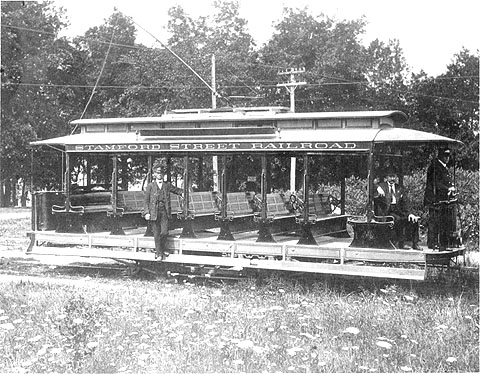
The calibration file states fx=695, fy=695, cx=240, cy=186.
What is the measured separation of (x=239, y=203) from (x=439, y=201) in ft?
13.6

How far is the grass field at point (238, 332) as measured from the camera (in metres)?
6.30

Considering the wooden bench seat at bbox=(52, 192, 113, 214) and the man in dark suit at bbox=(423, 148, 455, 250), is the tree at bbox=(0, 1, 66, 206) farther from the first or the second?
the man in dark suit at bbox=(423, 148, 455, 250)

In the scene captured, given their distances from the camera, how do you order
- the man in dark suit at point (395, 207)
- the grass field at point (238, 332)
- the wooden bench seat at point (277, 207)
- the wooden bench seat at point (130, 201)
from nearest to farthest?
1. the grass field at point (238, 332)
2. the man in dark suit at point (395, 207)
3. the wooden bench seat at point (277, 207)
4. the wooden bench seat at point (130, 201)

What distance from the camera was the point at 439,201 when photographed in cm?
1077

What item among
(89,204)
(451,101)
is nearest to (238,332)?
(89,204)

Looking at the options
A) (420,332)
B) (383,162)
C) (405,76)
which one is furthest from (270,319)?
(405,76)

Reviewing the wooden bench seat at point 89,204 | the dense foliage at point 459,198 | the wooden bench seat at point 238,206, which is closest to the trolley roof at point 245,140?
the wooden bench seat at point 89,204

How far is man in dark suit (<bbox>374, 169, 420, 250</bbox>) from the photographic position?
1091 cm

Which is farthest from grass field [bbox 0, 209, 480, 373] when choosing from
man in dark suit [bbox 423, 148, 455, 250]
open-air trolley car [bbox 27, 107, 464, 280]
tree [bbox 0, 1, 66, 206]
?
tree [bbox 0, 1, 66, 206]

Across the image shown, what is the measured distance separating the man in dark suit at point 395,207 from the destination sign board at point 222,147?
30.8 inches

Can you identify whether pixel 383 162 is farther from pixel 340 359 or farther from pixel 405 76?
pixel 405 76

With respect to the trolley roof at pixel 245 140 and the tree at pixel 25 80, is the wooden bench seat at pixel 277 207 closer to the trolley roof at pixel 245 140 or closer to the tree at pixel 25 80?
the trolley roof at pixel 245 140

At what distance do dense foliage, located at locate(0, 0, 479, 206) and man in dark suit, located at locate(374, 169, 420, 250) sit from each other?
22291mm

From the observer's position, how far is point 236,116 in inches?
483
